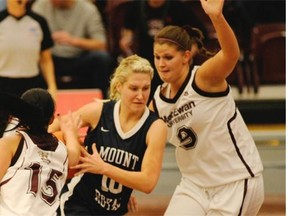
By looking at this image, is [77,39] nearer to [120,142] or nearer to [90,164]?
[120,142]

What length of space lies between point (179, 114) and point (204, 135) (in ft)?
0.58

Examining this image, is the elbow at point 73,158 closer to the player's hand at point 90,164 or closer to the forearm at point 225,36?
the player's hand at point 90,164

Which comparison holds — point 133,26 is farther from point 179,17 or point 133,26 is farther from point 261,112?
point 261,112

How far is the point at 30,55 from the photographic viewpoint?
6598 mm

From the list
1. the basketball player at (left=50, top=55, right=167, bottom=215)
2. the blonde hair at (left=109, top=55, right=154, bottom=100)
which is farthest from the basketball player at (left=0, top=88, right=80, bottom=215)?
the blonde hair at (left=109, top=55, right=154, bottom=100)

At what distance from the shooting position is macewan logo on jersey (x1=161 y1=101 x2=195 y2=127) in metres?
4.43

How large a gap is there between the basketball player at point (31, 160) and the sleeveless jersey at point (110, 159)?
434mm

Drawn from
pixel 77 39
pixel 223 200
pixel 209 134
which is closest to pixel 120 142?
pixel 209 134

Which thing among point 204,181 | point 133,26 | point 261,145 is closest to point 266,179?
point 261,145

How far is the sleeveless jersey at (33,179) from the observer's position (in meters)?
3.62

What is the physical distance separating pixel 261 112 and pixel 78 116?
14.2 feet

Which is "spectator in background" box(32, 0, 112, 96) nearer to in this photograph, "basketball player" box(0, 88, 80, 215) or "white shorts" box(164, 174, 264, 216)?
"white shorts" box(164, 174, 264, 216)

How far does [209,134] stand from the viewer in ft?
14.6

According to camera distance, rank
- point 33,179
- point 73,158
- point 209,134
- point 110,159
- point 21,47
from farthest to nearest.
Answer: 1. point 21,47
2. point 209,134
3. point 110,159
4. point 73,158
5. point 33,179
